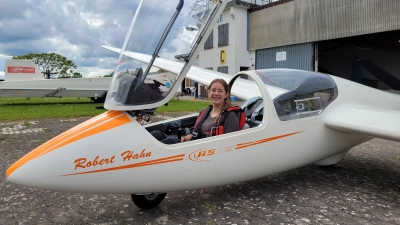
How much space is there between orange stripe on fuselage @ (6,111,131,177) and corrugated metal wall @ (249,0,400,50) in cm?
1738

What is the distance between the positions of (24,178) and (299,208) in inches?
108

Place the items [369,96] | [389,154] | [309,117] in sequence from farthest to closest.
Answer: [389,154], [369,96], [309,117]

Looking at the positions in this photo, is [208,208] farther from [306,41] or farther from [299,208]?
[306,41]

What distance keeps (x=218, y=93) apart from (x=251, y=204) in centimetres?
132

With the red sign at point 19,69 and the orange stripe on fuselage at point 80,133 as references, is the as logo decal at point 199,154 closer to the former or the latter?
the orange stripe on fuselage at point 80,133

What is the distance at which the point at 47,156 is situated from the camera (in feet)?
8.22

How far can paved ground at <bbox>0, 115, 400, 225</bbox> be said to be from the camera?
294 cm

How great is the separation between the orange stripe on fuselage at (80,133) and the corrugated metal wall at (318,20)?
57.0ft

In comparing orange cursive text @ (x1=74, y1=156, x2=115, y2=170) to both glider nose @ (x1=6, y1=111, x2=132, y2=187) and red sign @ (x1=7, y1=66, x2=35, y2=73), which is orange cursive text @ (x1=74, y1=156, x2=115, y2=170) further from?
red sign @ (x1=7, y1=66, x2=35, y2=73)

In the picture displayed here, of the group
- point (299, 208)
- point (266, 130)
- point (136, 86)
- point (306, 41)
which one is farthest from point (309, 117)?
point (306, 41)

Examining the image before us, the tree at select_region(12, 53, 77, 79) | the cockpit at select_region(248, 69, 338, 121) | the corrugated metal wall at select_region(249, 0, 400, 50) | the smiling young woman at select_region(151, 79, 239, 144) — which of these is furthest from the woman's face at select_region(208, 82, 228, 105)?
the tree at select_region(12, 53, 77, 79)

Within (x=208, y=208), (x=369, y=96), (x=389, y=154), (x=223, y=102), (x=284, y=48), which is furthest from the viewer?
(x=284, y=48)

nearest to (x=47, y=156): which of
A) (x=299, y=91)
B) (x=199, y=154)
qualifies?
(x=199, y=154)

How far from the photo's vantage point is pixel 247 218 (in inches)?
116
